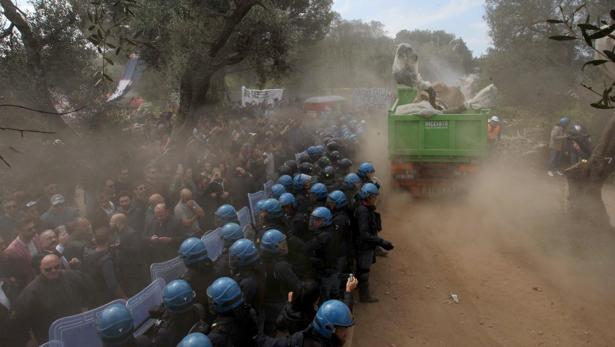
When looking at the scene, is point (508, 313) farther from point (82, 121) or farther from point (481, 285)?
point (82, 121)

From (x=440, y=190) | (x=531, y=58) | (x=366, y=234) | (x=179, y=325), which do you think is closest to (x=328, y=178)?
(x=366, y=234)

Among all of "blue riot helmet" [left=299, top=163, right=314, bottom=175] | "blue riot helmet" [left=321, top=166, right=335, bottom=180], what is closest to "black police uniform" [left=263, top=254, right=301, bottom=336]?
"blue riot helmet" [left=321, top=166, right=335, bottom=180]

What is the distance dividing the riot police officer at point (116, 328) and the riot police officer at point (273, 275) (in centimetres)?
154

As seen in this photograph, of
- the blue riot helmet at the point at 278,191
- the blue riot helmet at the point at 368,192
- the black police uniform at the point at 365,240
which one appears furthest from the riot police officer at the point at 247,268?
the blue riot helmet at the point at 278,191

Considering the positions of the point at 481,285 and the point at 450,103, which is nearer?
the point at 481,285

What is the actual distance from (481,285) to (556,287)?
3.28ft

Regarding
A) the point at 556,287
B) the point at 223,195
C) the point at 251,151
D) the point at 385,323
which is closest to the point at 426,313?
the point at 385,323

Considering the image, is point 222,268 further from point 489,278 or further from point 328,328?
point 489,278

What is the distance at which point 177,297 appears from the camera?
3428 millimetres

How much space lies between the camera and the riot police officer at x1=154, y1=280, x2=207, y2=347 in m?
3.39

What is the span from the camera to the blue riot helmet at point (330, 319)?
2.88 metres

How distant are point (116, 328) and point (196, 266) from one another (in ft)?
3.63

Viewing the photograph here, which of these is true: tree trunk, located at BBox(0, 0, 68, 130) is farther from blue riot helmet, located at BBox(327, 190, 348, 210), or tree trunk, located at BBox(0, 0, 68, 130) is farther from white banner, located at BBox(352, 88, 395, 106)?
white banner, located at BBox(352, 88, 395, 106)

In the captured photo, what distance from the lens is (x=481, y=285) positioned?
6.17 meters
